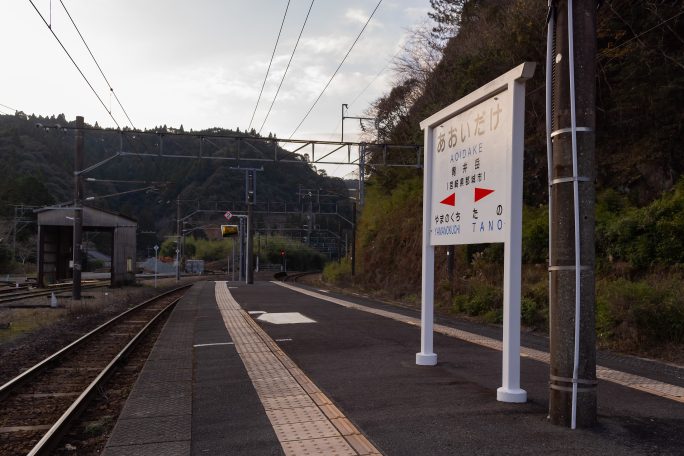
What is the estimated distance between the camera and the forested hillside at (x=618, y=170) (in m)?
12.4

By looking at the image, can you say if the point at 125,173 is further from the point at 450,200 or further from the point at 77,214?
the point at 450,200

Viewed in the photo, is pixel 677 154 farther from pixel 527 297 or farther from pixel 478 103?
pixel 478 103

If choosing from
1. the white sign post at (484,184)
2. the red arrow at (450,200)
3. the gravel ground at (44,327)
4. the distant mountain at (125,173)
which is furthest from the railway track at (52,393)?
the distant mountain at (125,173)

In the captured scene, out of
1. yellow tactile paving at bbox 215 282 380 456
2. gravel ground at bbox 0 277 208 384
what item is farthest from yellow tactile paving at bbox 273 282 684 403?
gravel ground at bbox 0 277 208 384

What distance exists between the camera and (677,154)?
720 inches

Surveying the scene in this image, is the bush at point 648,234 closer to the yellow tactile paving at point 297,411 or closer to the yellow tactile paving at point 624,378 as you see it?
the yellow tactile paving at point 624,378

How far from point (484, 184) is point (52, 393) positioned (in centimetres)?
717

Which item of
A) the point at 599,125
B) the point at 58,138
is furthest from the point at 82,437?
the point at 58,138

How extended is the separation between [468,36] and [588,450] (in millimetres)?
29277

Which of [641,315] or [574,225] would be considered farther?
[641,315]

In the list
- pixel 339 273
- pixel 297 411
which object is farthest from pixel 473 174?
pixel 339 273

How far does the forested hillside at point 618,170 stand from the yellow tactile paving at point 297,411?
6.36 meters

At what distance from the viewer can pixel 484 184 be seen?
686 centimetres

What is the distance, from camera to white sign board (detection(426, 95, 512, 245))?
649 centimetres
